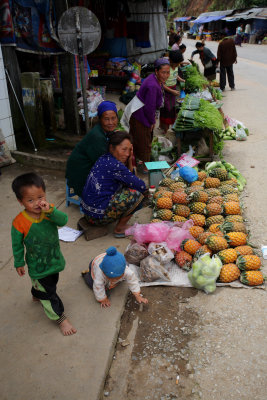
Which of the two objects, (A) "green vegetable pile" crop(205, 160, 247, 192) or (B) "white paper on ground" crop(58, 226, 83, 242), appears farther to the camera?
(A) "green vegetable pile" crop(205, 160, 247, 192)

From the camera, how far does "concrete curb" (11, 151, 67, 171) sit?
5.66m

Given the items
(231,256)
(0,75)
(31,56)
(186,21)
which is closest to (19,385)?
(231,256)

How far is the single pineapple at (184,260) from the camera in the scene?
10.8 feet

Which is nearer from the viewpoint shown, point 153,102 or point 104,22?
point 153,102

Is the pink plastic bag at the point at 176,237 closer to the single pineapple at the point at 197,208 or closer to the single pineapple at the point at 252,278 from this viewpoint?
the single pineapple at the point at 197,208

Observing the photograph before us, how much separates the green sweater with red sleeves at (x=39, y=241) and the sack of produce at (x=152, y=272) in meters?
0.96

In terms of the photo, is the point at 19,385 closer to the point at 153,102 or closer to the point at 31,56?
the point at 153,102

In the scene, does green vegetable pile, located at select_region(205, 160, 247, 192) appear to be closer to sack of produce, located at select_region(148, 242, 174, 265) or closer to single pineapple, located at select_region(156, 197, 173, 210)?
single pineapple, located at select_region(156, 197, 173, 210)

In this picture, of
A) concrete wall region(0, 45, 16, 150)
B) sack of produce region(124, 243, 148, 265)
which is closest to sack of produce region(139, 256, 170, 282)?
sack of produce region(124, 243, 148, 265)

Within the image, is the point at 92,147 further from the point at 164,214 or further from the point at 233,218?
the point at 233,218

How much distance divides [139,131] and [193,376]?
3.96m

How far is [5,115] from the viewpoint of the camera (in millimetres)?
5641

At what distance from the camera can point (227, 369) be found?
234cm

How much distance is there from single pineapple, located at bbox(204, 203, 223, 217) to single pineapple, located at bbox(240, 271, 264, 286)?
981mm
